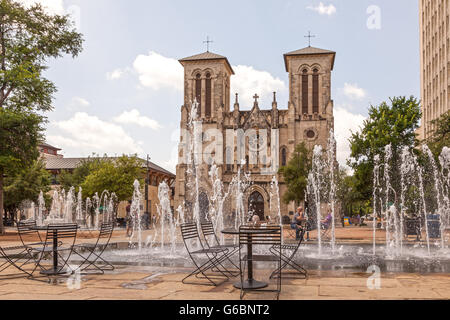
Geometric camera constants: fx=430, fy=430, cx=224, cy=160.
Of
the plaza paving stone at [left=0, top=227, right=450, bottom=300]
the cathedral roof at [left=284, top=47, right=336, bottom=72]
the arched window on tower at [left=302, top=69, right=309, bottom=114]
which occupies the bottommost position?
the plaza paving stone at [left=0, top=227, right=450, bottom=300]

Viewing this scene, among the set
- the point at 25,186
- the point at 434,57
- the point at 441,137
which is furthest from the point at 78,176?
the point at 434,57

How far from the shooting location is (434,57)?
168ft

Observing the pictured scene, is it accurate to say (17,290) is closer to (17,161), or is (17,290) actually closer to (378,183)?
(17,161)

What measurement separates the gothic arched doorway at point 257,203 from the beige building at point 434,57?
1806 centimetres

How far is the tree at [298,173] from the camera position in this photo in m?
36.3

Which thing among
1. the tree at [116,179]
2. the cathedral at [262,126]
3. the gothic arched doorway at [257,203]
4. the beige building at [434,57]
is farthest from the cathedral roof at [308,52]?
the tree at [116,179]

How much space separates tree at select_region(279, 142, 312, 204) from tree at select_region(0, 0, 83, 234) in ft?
64.2

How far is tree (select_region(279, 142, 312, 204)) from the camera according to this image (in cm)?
3631

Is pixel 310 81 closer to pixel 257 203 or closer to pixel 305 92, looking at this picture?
pixel 305 92

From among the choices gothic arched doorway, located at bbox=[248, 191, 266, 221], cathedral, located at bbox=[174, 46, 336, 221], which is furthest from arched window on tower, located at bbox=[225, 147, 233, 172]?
gothic arched doorway, located at bbox=[248, 191, 266, 221]

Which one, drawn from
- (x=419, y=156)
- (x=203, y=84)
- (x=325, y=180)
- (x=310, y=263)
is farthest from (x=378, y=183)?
(x=203, y=84)

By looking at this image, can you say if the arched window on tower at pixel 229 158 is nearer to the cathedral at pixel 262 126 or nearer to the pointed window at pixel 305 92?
the cathedral at pixel 262 126

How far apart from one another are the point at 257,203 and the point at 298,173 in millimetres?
12043

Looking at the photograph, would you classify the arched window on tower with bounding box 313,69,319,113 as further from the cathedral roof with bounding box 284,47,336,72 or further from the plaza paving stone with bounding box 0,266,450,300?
the plaza paving stone with bounding box 0,266,450,300
